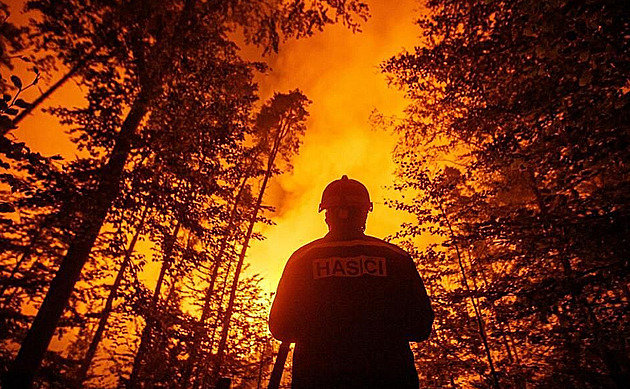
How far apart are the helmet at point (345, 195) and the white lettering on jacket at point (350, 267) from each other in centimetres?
50

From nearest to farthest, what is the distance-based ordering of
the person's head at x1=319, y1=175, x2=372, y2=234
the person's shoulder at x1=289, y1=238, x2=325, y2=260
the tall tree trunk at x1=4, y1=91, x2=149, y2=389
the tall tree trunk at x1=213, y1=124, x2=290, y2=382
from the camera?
the person's shoulder at x1=289, y1=238, x2=325, y2=260 → the person's head at x1=319, y1=175, x2=372, y2=234 → the tall tree trunk at x1=4, y1=91, x2=149, y2=389 → the tall tree trunk at x1=213, y1=124, x2=290, y2=382

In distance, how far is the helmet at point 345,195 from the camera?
105 inches

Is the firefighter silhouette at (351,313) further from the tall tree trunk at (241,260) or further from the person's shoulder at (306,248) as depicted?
the tall tree trunk at (241,260)

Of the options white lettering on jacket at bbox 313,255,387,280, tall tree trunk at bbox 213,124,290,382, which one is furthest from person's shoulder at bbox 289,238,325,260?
tall tree trunk at bbox 213,124,290,382

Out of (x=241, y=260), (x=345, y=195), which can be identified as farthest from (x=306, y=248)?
(x=241, y=260)

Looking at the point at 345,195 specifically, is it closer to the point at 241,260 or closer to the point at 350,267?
the point at 350,267

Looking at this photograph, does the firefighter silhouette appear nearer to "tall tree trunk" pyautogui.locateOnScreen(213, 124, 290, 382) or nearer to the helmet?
the helmet

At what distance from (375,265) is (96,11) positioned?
679 cm

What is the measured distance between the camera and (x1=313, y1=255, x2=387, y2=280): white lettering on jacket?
90.9 inches

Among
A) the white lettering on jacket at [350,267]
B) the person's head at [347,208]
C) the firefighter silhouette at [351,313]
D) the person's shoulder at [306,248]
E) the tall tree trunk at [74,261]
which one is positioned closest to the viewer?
the firefighter silhouette at [351,313]

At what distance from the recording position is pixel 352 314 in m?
2.18

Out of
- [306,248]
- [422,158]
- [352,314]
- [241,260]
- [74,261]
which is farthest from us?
[241,260]

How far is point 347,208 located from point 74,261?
20.1 ft

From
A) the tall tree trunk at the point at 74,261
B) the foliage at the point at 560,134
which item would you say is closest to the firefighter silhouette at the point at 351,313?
the foliage at the point at 560,134
